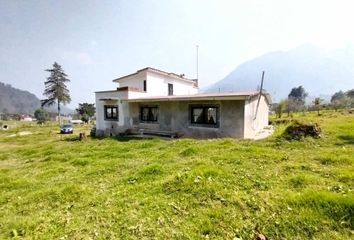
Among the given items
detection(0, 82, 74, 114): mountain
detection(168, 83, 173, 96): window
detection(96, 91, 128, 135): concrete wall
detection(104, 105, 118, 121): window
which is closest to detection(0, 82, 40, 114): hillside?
detection(0, 82, 74, 114): mountain

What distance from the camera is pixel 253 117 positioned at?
14914 millimetres

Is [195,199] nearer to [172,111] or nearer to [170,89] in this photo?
[172,111]

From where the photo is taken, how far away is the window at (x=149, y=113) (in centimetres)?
1823

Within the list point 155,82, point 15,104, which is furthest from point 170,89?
point 15,104

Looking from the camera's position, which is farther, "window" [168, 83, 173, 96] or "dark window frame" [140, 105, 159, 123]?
"window" [168, 83, 173, 96]

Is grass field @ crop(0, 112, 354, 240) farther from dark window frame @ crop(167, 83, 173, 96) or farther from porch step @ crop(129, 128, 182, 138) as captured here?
dark window frame @ crop(167, 83, 173, 96)

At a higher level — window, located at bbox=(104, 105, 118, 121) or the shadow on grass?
window, located at bbox=(104, 105, 118, 121)

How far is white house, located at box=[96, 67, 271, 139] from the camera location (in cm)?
1395

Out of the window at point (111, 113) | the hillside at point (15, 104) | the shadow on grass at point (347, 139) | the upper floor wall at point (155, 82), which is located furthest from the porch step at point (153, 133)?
the hillside at point (15, 104)

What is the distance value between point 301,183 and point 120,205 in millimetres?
4157

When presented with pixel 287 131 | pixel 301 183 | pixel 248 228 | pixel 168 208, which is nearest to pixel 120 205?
pixel 168 208

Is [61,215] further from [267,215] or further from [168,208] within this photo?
[267,215]

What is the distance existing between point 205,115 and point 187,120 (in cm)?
133

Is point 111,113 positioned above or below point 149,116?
above
